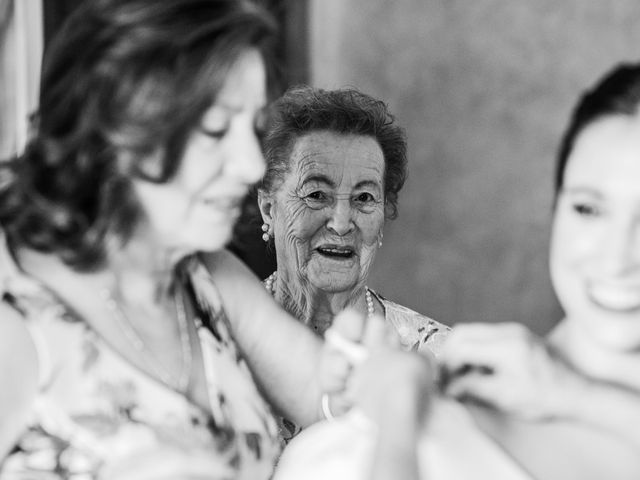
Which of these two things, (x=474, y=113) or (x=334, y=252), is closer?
(x=334, y=252)

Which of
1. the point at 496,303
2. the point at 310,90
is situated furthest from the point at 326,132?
the point at 496,303

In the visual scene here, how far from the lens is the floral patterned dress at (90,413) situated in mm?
908

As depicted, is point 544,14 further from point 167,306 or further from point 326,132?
point 167,306

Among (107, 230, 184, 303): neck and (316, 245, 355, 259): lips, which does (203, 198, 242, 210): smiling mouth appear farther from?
(316, 245, 355, 259): lips

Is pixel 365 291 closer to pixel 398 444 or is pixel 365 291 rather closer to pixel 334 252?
pixel 334 252

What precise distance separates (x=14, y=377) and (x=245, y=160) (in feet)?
1.13

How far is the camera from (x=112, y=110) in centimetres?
94

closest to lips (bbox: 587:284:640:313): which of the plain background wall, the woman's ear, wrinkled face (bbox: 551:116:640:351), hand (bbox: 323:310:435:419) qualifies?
wrinkled face (bbox: 551:116:640:351)

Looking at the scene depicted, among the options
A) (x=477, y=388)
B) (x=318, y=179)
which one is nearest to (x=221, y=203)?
(x=477, y=388)

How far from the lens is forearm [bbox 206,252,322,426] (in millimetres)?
1219

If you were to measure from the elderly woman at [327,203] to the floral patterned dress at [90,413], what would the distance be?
873 millimetres

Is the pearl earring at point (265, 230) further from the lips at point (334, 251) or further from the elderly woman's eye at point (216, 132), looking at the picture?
the elderly woman's eye at point (216, 132)

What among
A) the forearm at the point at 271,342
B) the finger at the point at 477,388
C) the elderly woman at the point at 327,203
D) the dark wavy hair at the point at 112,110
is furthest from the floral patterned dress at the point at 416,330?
the dark wavy hair at the point at 112,110

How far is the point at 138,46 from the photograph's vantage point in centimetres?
92
